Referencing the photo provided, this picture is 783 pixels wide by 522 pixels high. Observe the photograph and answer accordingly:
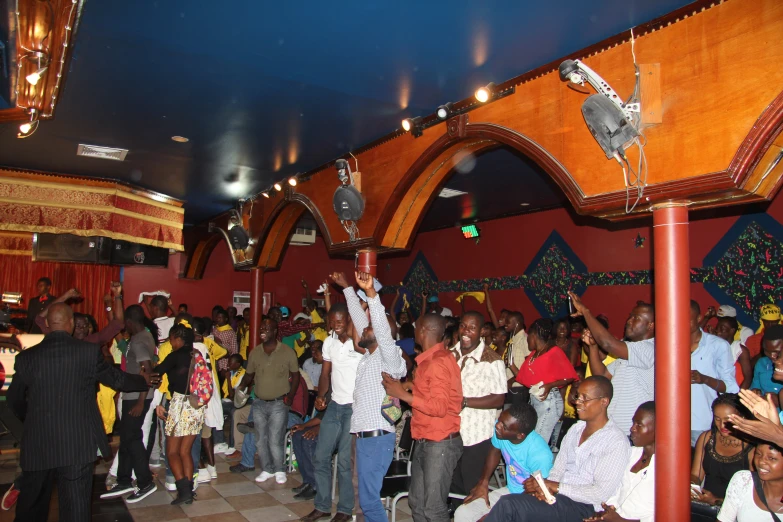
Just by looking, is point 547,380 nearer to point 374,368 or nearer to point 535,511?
point 374,368

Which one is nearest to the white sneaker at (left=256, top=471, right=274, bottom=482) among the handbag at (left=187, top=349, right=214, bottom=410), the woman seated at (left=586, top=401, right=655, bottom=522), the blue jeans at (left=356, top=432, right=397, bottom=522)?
the handbag at (left=187, top=349, right=214, bottom=410)

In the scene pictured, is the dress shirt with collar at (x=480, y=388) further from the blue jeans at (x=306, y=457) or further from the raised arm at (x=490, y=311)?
the raised arm at (x=490, y=311)

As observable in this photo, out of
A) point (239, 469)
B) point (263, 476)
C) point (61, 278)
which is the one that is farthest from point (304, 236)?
point (263, 476)

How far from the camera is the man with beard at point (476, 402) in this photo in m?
4.01

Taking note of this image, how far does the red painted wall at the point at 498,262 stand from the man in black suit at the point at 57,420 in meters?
6.98

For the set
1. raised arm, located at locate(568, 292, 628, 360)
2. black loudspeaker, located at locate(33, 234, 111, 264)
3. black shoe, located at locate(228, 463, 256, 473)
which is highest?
black loudspeaker, located at locate(33, 234, 111, 264)

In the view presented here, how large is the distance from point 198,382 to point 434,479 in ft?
8.06

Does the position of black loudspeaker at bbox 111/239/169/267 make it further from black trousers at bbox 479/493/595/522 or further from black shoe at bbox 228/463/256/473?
black trousers at bbox 479/493/595/522

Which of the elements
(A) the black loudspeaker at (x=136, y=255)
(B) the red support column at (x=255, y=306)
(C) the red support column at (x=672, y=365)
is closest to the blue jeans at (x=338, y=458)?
(C) the red support column at (x=672, y=365)

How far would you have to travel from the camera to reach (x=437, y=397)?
3.55 m

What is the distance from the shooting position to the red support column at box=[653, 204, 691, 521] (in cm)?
318

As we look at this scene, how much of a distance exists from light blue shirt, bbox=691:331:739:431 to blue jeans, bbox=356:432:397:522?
2064 mm

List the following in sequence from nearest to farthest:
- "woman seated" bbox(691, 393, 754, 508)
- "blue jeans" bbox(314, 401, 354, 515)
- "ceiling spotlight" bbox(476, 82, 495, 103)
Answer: "woman seated" bbox(691, 393, 754, 508) < "ceiling spotlight" bbox(476, 82, 495, 103) < "blue jeans" bbox(314, 401, 354, 515)

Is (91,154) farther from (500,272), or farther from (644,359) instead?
(500,272)
